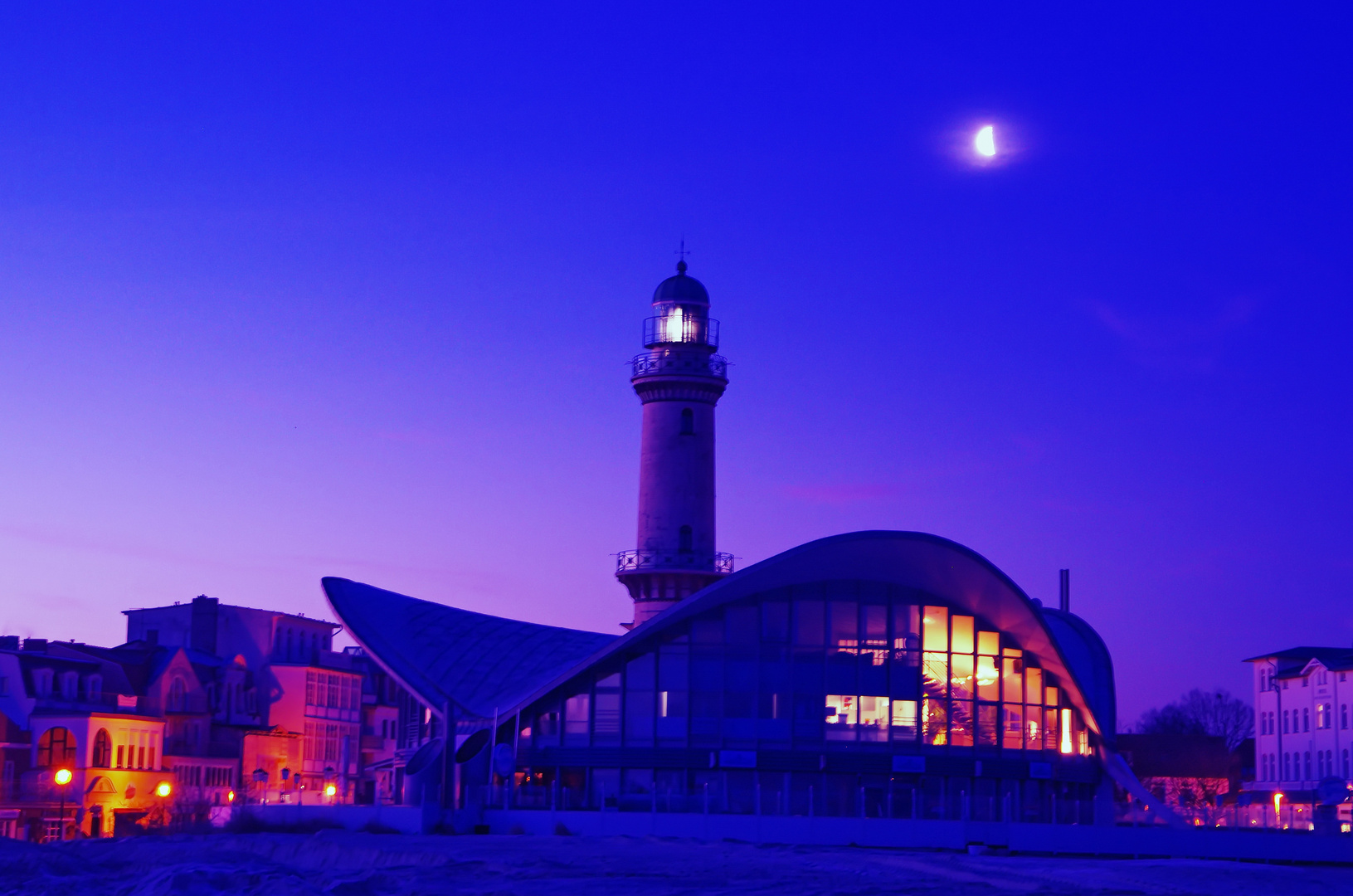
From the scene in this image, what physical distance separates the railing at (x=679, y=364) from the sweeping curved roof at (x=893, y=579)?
550 inches

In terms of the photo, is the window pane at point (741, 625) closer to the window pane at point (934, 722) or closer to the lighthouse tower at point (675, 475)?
the window pane at point (934, 722)

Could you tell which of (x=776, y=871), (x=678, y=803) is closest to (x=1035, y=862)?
(x=776, y=871)

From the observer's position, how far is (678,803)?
45250 mm

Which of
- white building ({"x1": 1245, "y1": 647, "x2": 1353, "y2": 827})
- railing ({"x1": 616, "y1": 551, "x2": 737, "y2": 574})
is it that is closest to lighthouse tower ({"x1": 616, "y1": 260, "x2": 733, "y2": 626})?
railing ({"x1": 616, "y1": 551, "x2": 737, "y2": 574})

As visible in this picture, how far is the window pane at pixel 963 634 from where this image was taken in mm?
49344

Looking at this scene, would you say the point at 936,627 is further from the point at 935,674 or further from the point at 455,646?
the point at 455,646

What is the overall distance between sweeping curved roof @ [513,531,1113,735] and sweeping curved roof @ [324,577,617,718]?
9.47 feet

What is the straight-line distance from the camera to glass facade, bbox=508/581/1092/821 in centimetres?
4734

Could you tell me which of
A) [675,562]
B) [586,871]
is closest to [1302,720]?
[675,562]

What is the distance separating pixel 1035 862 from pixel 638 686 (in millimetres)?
14464

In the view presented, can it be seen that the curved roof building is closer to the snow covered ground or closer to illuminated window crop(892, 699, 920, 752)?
illuminated window crop(892, 699, 920, 752)

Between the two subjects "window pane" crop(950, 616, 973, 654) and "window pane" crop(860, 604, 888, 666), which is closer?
"window pane" crop(860, 604, 888, 666)

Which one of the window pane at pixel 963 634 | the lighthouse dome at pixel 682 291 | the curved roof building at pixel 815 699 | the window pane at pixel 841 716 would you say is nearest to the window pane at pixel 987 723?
the curved roof building at pixel 815 699

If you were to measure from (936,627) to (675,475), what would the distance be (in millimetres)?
13303
